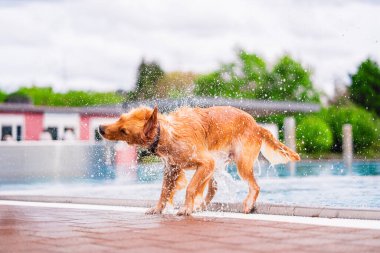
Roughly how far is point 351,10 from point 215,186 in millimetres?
3006

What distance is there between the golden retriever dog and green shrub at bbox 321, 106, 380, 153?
16772 mm

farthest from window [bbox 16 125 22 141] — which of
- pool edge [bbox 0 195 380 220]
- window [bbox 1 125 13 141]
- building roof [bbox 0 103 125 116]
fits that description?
pool edge [bbox 0 195 380 220]

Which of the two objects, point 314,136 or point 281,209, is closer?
point 281,209

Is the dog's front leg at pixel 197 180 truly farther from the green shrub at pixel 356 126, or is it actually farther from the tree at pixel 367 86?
the tree at pixel 367 86

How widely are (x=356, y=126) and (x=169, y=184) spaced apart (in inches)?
685

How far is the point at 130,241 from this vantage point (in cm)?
397

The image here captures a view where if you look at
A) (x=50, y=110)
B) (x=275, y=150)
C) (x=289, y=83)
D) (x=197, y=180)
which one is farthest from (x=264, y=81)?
(x=197, y=180)

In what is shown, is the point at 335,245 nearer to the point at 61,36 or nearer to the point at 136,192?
the point at 136,192

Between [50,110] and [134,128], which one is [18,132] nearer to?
[50,110]

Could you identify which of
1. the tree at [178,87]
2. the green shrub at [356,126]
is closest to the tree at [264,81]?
the tree at [178,87]

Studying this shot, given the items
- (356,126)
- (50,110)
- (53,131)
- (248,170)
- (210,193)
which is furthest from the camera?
(50,110)

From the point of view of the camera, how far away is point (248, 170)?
5.80 meters

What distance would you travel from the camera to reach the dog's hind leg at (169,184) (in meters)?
5.91

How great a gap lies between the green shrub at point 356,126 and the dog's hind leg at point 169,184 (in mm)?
17005
